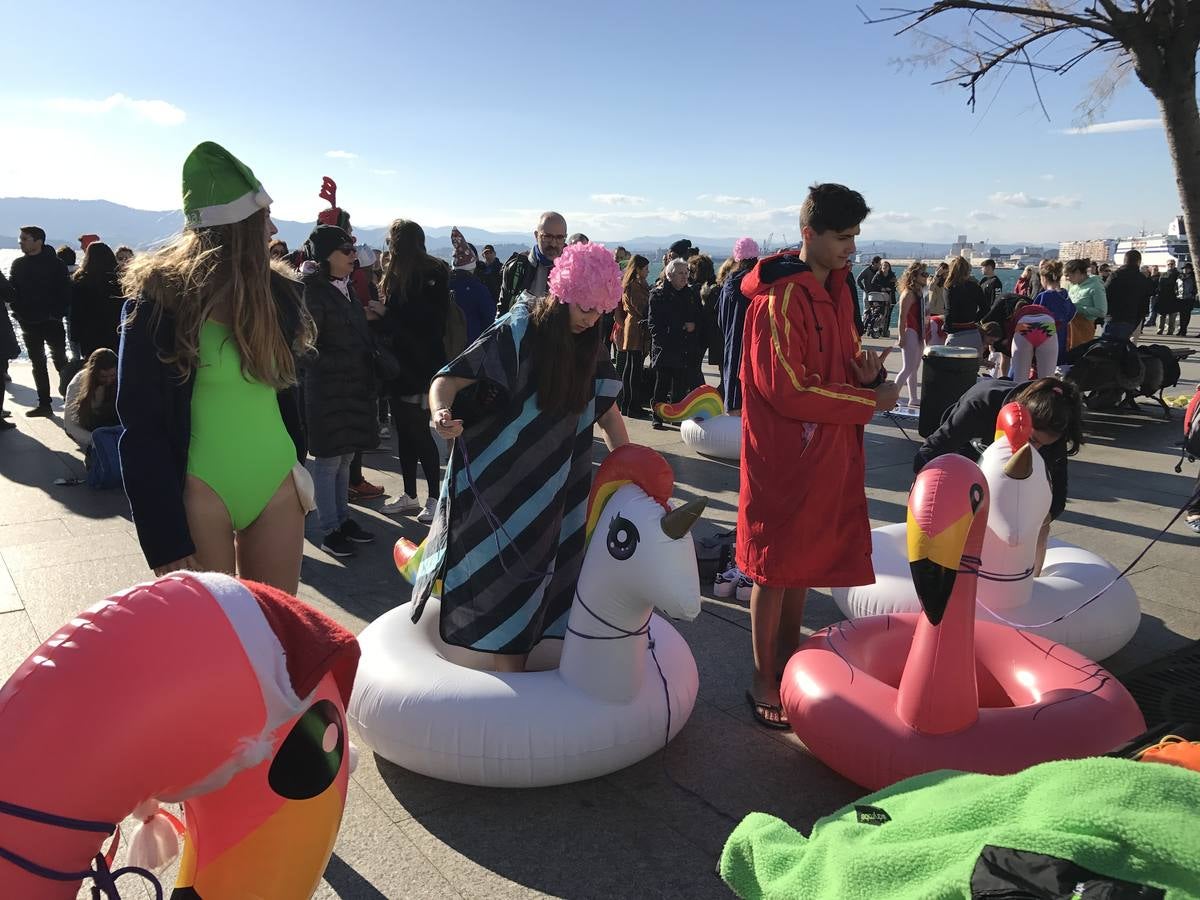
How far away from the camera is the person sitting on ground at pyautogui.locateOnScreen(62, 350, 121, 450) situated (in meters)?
6.82

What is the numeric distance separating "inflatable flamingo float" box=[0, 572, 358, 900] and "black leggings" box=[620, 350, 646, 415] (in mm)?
8809

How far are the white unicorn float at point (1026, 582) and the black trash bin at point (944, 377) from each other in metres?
4.73

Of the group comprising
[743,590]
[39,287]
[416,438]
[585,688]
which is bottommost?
[743,590]

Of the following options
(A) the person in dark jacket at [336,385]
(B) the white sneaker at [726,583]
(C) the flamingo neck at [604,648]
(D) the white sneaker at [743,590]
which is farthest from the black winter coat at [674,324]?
(C) the flamingo neck at [604,648]

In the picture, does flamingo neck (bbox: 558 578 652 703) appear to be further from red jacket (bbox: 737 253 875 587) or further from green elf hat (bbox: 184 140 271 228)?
green elf hat (bbox: 184 140 271 228)

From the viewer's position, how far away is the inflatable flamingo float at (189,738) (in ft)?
3.83

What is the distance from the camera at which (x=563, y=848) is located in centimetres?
269

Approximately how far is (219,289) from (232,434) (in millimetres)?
421

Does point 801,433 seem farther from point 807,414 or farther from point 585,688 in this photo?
point 585,688

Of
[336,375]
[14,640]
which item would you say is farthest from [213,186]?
[336,375]

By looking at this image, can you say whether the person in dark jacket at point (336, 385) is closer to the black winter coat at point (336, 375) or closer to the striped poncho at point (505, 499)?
the black winter coat at point (336, 375)

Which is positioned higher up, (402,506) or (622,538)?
(622,538)

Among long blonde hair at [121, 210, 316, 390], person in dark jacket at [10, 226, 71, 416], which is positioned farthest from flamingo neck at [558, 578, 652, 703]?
person in dark jacket at [10, 226, 71, 416]

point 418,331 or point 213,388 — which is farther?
point 418,331
